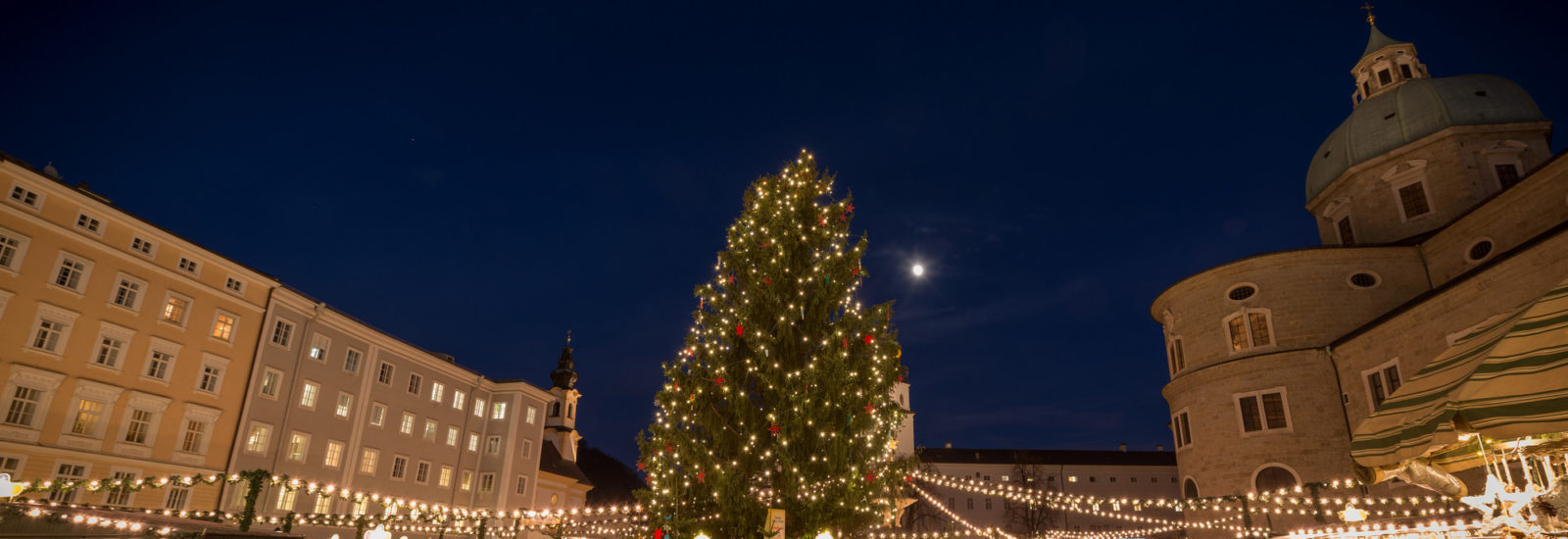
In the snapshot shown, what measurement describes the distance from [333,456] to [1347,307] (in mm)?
42374

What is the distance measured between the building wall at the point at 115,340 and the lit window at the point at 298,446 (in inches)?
98.3

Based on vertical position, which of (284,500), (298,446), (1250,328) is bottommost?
(284,500)

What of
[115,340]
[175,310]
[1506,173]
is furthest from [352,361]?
[1506,173]

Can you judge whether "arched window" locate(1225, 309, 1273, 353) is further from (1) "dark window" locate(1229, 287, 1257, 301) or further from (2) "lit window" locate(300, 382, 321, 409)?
(2) "lit window" locate(300, 382, 321, 409)

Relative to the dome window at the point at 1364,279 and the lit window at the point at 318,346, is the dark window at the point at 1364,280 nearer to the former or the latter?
the dome window at the point at 1364,279

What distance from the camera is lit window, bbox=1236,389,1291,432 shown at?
27594 millimetres

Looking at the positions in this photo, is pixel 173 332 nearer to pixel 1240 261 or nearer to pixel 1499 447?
pixel 1499 447

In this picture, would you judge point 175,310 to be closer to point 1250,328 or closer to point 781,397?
point 781,397

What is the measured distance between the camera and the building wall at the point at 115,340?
941 inches

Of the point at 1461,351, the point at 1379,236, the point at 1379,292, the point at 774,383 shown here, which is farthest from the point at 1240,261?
the point at 1461,351

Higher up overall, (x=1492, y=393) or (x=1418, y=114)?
(x=1418, y=114)

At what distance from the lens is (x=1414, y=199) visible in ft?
102

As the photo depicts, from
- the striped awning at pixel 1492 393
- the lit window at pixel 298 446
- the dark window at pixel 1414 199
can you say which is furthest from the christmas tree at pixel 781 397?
the dark window at pixel 1414 199

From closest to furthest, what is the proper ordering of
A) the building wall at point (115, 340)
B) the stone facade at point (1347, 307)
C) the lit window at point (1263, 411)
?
the building wall at point (115, 340) < the stone facade at point (1347, 307) < the lit window at point (1263, 411)
